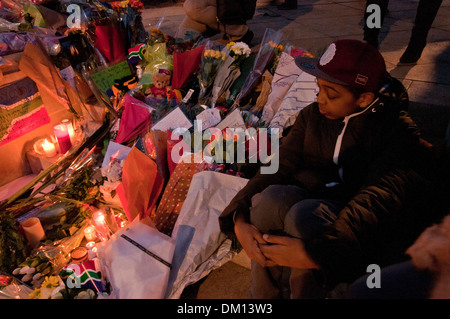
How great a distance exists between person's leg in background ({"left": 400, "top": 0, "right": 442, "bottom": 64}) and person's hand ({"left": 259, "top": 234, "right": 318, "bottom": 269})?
127 inches

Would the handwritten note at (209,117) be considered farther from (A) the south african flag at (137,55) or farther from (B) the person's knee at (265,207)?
(A) the south african flag at (137,55)

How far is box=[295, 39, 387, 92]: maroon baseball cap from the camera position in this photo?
5.16 ft

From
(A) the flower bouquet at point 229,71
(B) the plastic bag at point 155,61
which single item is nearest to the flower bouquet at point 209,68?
(A) the flower bouquet at point 229,71

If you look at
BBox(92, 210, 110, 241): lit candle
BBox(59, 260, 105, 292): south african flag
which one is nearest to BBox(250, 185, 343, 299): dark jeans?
BBox(59, 260, 105, 292): south african flag

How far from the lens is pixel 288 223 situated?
5.11 feet

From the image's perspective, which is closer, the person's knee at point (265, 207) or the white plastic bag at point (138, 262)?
the person's knee at point (265, 207)

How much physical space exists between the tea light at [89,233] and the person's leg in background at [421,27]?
372 cm

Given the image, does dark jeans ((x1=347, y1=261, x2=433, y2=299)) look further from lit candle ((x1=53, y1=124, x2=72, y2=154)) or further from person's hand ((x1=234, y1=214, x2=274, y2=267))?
lit candle ((x1=53, y1=124, x2=72, y2=154))

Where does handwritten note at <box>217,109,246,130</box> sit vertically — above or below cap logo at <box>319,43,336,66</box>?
below

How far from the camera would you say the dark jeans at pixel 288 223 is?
4.91ft

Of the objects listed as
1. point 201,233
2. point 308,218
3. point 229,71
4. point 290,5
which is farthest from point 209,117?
point 290,5

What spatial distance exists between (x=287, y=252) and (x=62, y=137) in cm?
320

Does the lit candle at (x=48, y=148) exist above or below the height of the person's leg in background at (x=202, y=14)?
below

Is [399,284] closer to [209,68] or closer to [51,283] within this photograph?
[51,283]
